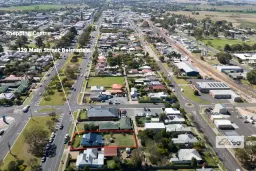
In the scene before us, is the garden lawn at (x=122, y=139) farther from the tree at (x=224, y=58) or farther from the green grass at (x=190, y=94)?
the tree at (x=224, y=58)

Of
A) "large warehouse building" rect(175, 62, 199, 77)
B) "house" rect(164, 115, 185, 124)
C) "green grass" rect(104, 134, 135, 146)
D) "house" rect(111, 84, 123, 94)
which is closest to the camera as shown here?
"green grass" rect(104, 134, 135, 146)

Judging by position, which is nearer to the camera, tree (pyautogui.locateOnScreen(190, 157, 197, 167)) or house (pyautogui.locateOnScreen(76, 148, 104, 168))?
house (pyautogui.locateOnScreen(76, 148, 104, 168))

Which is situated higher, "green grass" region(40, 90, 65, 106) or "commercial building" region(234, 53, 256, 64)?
"commercial building" region(234, 53, 256, 64)

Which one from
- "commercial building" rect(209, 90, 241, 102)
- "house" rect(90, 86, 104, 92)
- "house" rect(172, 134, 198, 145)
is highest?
"house" rect(90, 86, 104, 92)

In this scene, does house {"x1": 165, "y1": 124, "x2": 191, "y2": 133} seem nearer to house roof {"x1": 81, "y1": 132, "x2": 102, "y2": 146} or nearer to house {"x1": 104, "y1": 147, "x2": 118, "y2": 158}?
house {"x1": 104, "y1": 147, "x2": 118, "y2": 158}

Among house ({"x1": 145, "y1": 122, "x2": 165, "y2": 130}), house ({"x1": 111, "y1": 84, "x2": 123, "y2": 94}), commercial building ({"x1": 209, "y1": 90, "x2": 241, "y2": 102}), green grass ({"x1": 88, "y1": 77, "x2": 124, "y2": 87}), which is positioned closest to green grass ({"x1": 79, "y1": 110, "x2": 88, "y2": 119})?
house ({"x1": 111, "y1": 84, "x2": 123, "y2": 94})

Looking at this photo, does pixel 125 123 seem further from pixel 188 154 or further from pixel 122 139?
pixel 188 154

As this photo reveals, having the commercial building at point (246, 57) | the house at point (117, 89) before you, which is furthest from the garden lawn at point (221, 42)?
the house at point (117, 89)

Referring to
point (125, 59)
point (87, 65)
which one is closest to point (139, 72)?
point (125, 59)

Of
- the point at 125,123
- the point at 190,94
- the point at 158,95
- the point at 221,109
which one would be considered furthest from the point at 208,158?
the point at 190,94
